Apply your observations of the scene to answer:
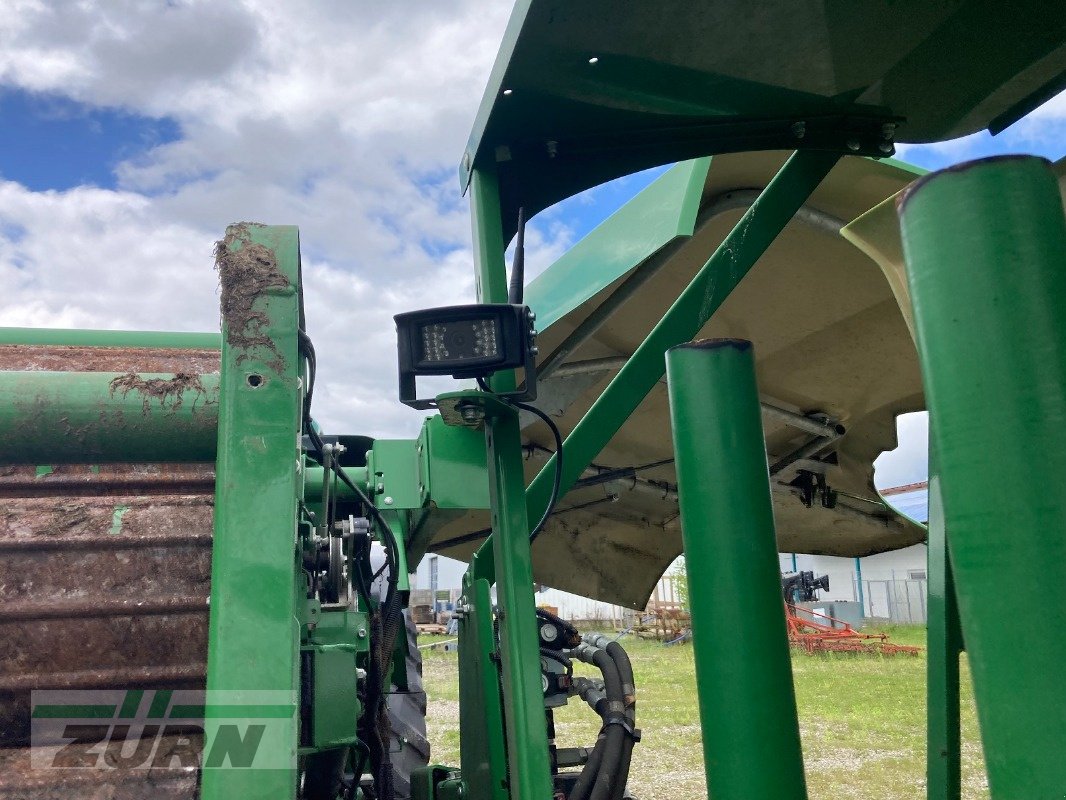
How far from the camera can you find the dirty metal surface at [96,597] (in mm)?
1393

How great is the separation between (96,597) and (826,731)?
23.9 feet

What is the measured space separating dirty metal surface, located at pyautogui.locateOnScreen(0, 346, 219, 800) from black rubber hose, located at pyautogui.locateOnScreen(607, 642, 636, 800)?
149 cm

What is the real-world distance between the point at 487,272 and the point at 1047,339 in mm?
1060

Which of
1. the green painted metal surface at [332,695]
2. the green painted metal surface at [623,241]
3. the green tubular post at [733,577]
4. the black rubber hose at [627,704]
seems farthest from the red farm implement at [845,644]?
the green tubular post at [733,577]

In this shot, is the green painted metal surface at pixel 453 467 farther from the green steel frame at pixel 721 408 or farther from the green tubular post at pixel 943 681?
the green tubular post at pixel 943 681

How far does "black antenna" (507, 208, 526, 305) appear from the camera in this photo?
1649 millimetres

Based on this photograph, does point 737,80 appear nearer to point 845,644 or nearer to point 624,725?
point 624,725

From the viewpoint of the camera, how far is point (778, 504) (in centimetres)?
409

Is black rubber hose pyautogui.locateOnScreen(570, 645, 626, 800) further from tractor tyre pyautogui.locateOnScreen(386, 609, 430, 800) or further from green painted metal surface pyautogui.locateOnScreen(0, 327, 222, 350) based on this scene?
green painted metal surface pyautogui.locateOnScreen(0, 327, 222, 350)

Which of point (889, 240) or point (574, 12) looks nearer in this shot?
point (889, 240)

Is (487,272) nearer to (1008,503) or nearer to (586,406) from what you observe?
(1008,503)

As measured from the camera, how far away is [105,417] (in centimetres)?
138

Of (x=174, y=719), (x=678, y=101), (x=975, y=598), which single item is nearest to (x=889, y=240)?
(x=975, y=598)

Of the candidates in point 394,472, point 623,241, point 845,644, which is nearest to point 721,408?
point 394,472
